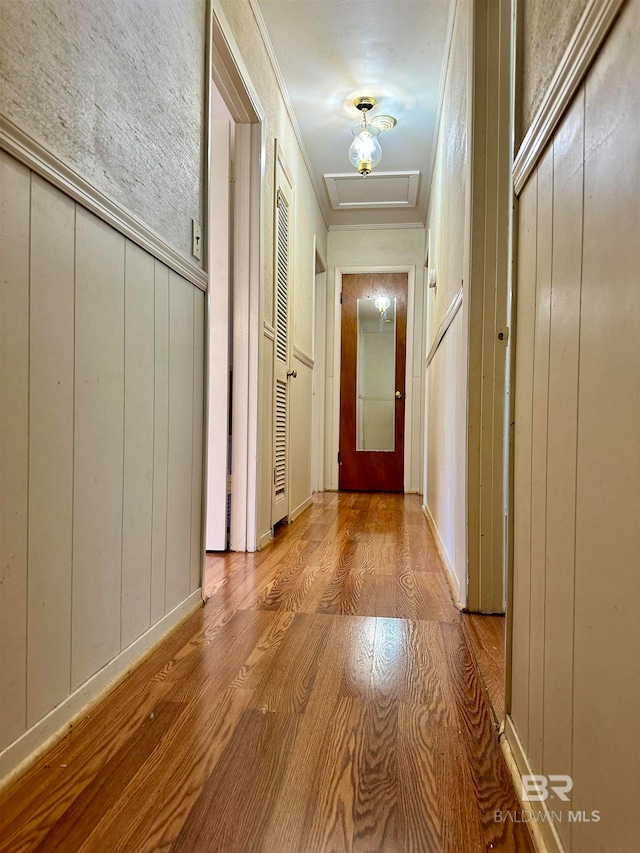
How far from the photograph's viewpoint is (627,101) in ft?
1.66

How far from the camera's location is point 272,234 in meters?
2.63

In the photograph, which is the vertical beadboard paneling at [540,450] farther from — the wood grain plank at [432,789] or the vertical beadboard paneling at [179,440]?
the vertical beadboard paneling at [179,440]

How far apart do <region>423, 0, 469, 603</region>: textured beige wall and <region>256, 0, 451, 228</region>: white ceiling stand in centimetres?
19

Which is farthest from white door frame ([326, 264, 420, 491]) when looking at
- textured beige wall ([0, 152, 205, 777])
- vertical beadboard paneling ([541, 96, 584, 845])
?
vertical beadboard paneling ([541, 96, 584, 845])

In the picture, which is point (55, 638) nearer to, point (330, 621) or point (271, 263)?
point (330, 621)

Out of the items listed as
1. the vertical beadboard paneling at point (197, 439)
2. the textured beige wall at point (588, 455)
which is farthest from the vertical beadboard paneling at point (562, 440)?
the vertical beadboard paneling at point (197, 439)

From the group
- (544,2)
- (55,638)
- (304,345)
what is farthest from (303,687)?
(304,345)

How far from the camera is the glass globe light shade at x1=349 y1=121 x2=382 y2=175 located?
10.3 ft

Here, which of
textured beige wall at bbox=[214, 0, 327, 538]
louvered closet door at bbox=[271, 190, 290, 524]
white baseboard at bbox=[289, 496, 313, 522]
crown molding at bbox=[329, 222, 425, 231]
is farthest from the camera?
crown molding at bbox=[329, 222, 425, 231]

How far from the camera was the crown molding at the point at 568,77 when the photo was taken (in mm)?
546

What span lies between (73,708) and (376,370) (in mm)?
4075

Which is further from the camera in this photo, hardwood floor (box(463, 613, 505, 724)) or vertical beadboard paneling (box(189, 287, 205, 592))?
vertical beadboard paneling (box(189, 287, 205, 592))

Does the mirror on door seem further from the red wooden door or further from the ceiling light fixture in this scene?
the ceiling light fixture

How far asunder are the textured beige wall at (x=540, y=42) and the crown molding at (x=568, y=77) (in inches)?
1.2
